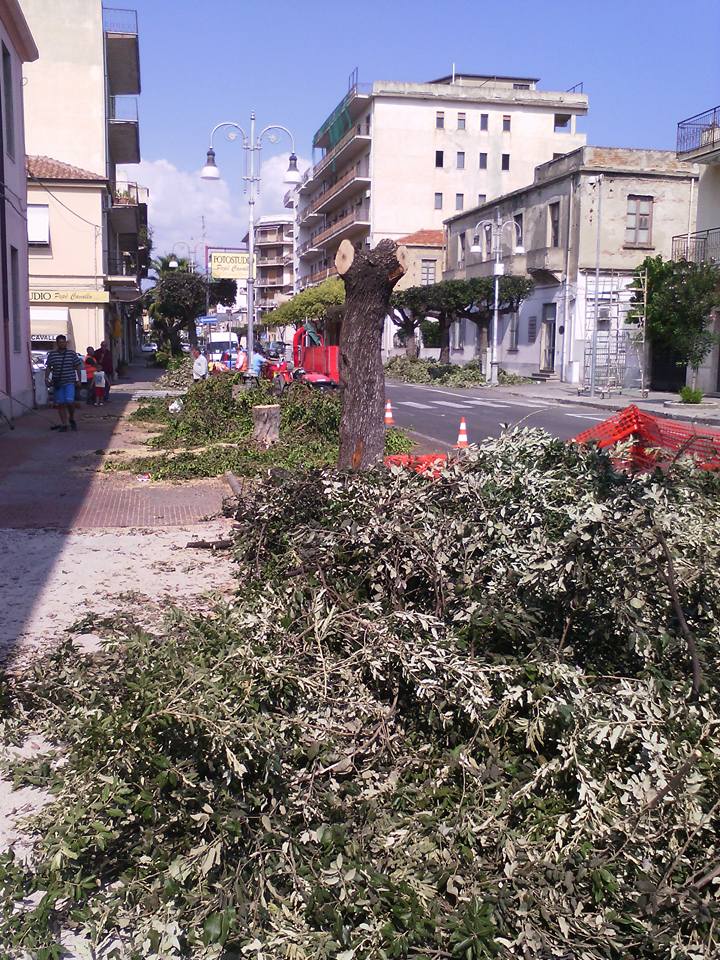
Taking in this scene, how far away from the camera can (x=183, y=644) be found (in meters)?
4.00

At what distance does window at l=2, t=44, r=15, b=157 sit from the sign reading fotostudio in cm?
1025

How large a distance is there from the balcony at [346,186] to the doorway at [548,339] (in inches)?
1067

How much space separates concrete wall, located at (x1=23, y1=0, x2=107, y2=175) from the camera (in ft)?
110

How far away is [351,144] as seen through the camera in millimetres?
64938

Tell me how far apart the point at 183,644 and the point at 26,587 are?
3.30 metres

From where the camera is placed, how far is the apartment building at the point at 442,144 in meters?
62.3

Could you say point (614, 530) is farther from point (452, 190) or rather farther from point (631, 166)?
point (452, 190)

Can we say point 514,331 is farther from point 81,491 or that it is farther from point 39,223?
point 81,491

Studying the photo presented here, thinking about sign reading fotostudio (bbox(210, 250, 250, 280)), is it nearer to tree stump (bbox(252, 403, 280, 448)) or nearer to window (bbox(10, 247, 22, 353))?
window (bbox(10, 247, 22, 353))

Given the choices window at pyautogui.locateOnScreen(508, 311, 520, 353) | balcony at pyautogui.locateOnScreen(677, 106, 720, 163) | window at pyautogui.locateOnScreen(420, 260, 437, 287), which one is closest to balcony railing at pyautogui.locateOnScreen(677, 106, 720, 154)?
balcony at pyautogui.locateOnScreen(677, 106, 720, 163)

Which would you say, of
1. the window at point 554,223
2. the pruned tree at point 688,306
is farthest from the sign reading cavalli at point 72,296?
the window at point 554,223

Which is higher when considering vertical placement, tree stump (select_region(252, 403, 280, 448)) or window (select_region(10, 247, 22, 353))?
window (select_region(10, 247, 22, 353))

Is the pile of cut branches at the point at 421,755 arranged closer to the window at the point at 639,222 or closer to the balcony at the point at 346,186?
the window at the point at 639,222

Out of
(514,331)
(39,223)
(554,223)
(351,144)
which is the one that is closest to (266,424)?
(39,223)
